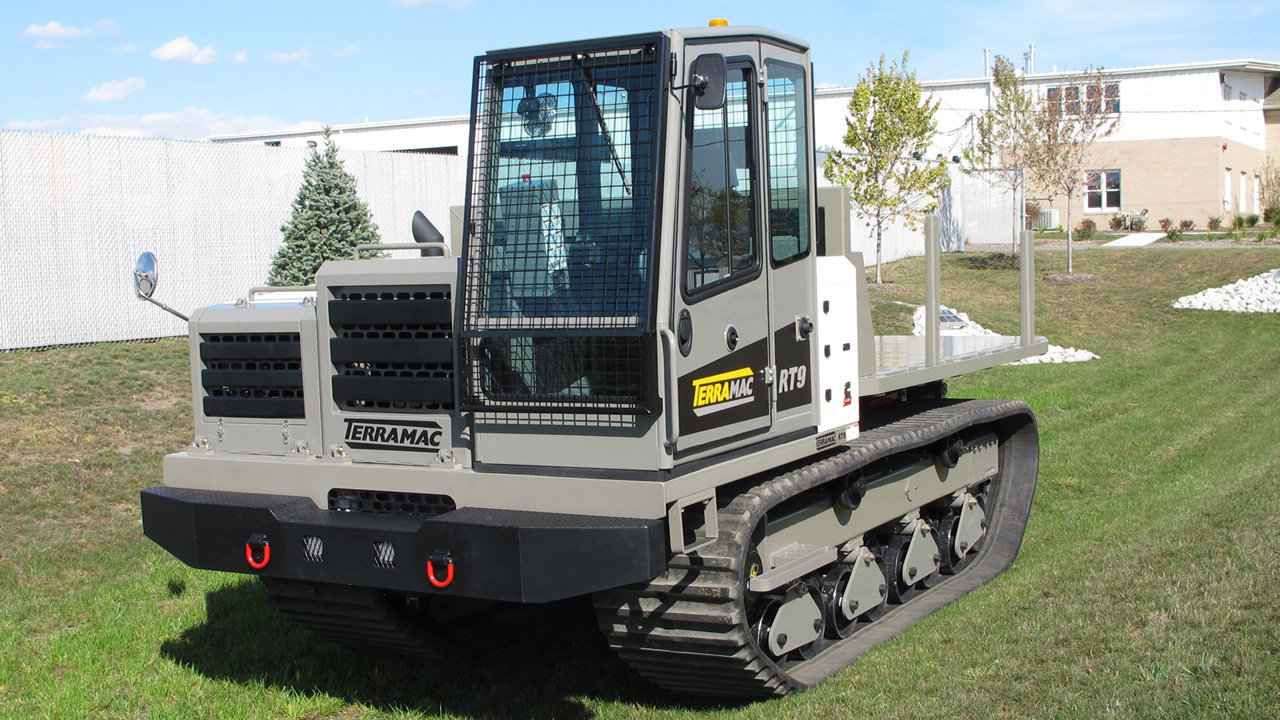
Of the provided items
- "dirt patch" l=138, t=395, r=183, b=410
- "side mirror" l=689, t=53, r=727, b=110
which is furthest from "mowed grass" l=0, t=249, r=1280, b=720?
"side mirror" l=689, t=53, r=727, b=110

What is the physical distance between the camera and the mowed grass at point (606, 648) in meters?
5.25

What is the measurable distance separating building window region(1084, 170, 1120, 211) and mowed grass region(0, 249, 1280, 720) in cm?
3013

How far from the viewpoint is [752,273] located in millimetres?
5035

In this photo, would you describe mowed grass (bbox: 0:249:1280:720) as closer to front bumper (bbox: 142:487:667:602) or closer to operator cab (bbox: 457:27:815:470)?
front bumper (bbox: 142:487:667:602)

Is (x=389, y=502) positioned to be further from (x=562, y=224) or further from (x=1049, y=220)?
(x=1049, y=220)

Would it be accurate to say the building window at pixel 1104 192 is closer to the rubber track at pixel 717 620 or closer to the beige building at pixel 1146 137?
the beige building at pixel 1146 137

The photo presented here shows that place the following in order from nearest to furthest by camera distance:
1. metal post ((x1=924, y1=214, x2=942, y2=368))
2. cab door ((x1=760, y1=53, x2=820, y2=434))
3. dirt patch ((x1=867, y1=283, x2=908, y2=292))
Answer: cab door ((x1=760, y1=53, x2=820, y2=434)), metal post ((x1=924, y1=214, x2=942, y2=368)), dirt patch ((x1=867, y1=283, x2=908, y2=292))

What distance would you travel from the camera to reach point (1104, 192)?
4094cm

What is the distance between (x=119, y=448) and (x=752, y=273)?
8.32 metres

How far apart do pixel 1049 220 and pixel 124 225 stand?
33.6 metres

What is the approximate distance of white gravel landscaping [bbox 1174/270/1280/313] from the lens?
906 inches

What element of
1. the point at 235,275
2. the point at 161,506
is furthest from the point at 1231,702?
the point at 235,275

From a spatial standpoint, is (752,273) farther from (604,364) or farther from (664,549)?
(664,549)

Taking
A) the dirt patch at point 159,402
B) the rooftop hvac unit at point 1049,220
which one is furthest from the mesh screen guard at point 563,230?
the rooftop hvac unit at point 1049,220
